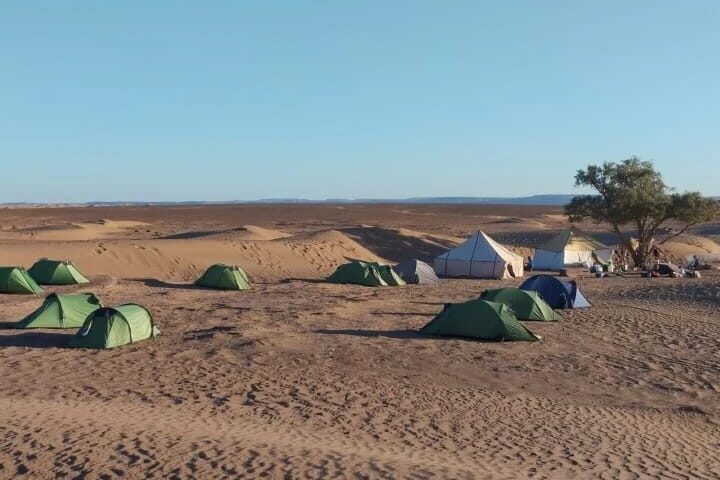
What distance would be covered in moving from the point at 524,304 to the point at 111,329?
1066cm

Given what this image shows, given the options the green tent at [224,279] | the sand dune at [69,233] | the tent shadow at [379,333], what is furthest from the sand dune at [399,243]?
the tent shadow at [379,333]

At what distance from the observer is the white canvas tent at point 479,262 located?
3516cm

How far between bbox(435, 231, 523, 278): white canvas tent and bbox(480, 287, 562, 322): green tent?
14271 mm

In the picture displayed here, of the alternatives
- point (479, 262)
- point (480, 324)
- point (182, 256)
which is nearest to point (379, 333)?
point (480, 324)

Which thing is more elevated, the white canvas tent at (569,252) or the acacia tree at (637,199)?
the acacia tree at (637,199)

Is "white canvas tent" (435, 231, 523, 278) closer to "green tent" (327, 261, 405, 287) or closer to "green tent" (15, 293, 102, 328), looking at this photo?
"green tent" (327, 261, 405, 287)

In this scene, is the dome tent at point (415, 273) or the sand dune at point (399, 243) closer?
the dome tent at point (415, 273)

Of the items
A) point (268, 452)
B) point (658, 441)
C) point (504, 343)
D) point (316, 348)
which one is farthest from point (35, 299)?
point (658, 441)

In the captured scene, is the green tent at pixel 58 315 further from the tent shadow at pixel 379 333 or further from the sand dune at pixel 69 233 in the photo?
the sand dune at pixel 69 233

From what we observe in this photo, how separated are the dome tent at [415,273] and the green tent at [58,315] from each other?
15687 millimetres

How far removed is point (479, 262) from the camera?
35469mm

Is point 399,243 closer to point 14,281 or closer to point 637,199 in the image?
point 637,199

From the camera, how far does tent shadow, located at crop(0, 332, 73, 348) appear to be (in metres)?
16.5

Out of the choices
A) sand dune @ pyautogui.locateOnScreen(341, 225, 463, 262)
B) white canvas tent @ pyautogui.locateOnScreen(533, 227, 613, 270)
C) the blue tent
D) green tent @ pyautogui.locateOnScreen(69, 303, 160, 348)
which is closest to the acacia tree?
white canvas tent @ pyautogui.locateOnScreen(533, 227, 613, 270)
